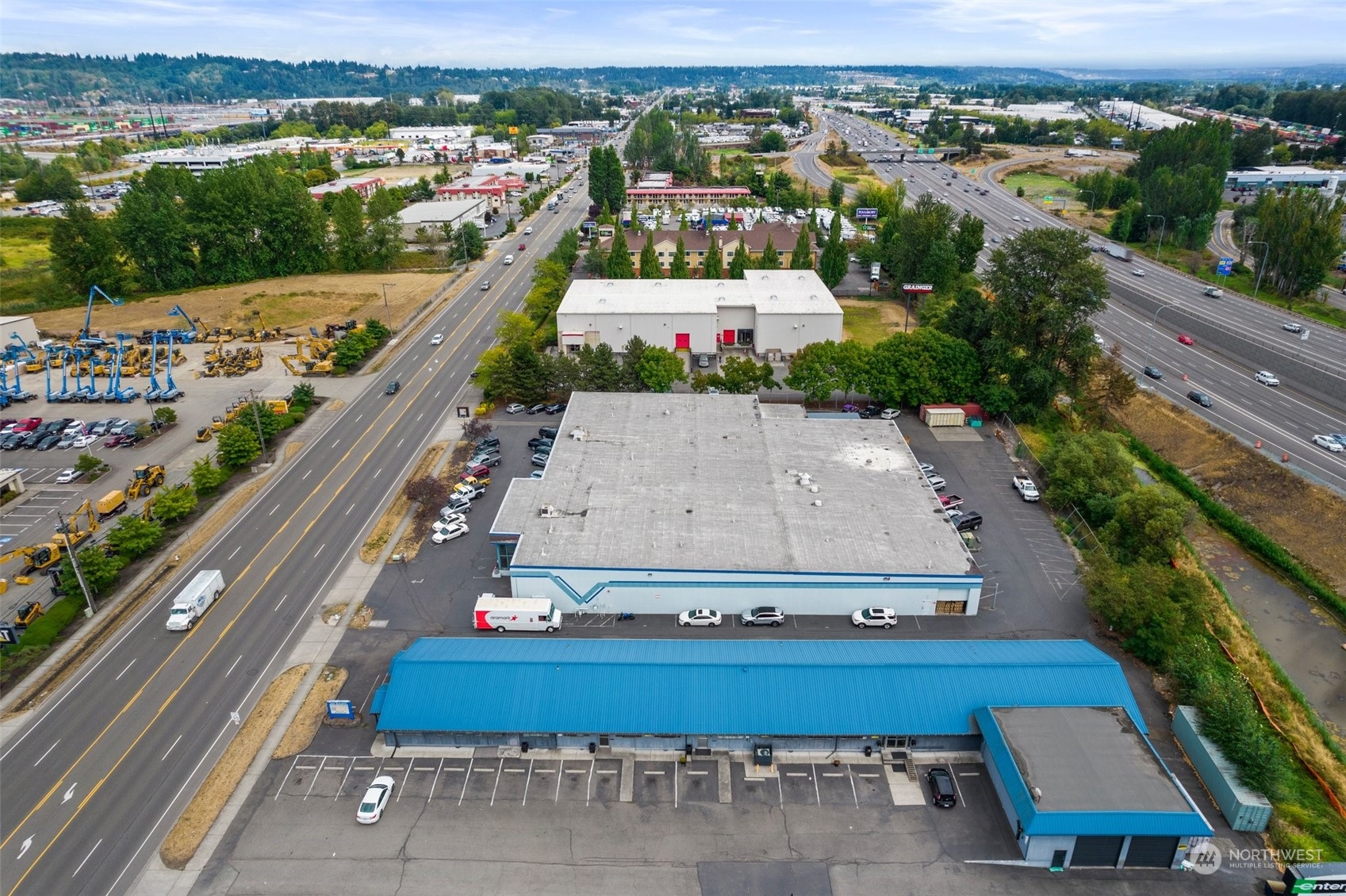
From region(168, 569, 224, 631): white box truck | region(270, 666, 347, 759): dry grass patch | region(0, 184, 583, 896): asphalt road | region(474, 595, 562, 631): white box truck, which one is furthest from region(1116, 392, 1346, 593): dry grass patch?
region(168, 569, 224, 631): white box truck

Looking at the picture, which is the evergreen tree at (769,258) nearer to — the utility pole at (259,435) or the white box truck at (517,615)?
the utility pole at (259,435)

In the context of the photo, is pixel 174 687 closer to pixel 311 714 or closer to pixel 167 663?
pixel 167 663

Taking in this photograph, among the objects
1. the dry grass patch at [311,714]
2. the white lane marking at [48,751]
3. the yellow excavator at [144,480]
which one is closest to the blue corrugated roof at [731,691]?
the dry grass patch at [311,714]

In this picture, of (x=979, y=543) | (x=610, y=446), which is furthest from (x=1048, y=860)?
(x=610, y=446)

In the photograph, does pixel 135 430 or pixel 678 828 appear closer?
pixel 678 828

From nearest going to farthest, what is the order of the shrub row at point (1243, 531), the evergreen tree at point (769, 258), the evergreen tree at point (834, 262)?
1. the shrub row at point (1243, 531)
2. the evergreen tree at point (834, 262)
3. the evergreen tree at point (769, 258)

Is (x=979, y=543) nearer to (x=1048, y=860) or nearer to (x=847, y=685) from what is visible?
(x=847, y=685)
